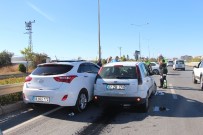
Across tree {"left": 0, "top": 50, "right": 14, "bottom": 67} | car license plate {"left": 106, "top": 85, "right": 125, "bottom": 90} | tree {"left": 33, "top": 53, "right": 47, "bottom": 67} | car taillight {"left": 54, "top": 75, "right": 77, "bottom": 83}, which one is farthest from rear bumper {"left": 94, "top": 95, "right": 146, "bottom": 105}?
tree {"left": 0, "top": 50, "right": 14, "bottom": 67}

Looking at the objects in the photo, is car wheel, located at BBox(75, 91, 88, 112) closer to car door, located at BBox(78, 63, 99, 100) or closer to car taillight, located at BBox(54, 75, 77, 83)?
car door, located at BBox(78, 63, 99, 100)

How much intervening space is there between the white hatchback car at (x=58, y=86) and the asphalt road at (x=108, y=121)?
0.44m

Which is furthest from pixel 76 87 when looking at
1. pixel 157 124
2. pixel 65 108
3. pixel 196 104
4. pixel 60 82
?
pixel 196 104

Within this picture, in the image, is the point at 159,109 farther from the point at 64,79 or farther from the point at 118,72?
the point at 64,79

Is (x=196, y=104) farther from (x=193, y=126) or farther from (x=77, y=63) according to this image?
(x=77, y=63)

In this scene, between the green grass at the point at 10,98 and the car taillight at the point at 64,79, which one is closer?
the car taillight at the point at 64,79

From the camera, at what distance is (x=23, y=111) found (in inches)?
374

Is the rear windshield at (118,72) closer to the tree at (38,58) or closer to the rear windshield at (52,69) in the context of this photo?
the rear windshield at (52,69)

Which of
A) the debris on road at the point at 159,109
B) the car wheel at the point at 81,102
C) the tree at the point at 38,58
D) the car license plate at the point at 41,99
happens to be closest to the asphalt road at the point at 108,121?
the debris on road at the point at 159,109

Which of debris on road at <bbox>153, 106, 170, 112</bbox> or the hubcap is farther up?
the hubcap

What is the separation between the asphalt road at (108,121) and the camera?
22.9 feet

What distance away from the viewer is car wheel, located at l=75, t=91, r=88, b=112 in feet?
29.9

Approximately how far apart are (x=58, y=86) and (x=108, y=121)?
1777 millimetres

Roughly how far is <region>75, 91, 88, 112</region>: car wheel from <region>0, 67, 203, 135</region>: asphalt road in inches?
7.8
